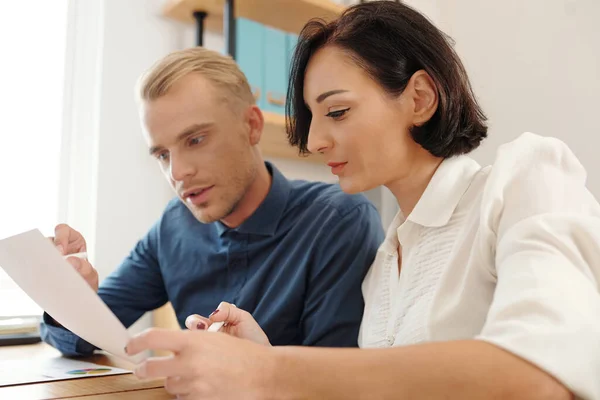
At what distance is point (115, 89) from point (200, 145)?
2.19ft

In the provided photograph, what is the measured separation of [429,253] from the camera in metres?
0.88

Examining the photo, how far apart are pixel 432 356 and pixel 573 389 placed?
0.43ft

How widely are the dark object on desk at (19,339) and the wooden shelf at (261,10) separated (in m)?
1.05

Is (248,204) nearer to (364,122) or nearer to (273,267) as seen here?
(273,267)

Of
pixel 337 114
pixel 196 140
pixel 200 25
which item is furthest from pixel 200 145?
pixel 200 25

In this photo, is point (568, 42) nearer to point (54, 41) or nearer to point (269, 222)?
point (269, 222)

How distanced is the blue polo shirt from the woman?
0.30 feet

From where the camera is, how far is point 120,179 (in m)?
1.77

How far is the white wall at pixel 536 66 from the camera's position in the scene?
1572mm

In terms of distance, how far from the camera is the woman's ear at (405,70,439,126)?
0.93 m

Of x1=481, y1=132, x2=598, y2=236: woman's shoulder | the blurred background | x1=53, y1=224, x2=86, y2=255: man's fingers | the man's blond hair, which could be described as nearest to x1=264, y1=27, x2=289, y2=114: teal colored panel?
the blurred background

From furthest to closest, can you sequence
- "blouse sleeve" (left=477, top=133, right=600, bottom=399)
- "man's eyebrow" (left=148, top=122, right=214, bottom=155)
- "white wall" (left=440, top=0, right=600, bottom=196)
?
"white wall" (left=440, top=0, right=600, bottom=196) → "man's eyebrow" (left=148, top=122, right=214, bottom=155) → "blouse sleeve" (left=477, top=133, right=600, bottom=399)

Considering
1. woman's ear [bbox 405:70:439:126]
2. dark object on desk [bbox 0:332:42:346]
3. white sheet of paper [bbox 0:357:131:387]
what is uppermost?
woman's ear [bbox 405:70:439:126]

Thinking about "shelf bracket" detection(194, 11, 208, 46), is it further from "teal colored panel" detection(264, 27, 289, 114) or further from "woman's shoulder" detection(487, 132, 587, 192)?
"woman's shoulder" detection(487, 132, 587, 192)
